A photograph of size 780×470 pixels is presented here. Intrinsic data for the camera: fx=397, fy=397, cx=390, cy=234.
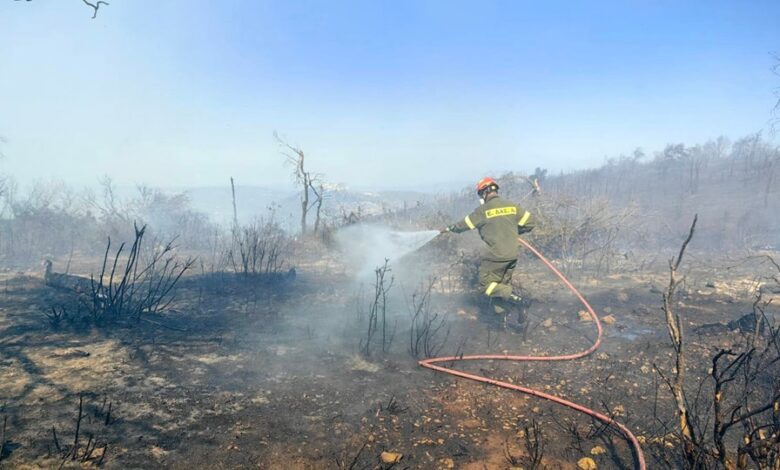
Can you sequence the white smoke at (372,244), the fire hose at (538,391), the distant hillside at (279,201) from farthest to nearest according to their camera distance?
1. the distant hillside at (279,201)
2. the white smoke at (372,244)
3. the fire hose at (538,391)

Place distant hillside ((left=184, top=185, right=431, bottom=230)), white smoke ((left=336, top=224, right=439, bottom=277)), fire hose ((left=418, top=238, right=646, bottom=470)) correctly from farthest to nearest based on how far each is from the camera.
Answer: distant hillside ((left=184, top=185, right=431, bottom=230)), white smoke ((left=336, top=224, right=439, bottom=277)), fire hose ((left=418, top=238, right=646, bottom=470))

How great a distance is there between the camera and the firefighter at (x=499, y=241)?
5832mm

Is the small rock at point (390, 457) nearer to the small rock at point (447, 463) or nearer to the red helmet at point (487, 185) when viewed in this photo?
the small rock at point (447, 463)

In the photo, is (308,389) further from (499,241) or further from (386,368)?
(499,241)

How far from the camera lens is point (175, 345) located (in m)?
4.78

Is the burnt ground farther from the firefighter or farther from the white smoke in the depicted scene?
the white smoke

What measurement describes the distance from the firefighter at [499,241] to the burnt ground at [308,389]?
51 cm

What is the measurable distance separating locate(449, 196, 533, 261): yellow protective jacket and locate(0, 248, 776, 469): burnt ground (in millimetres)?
1129

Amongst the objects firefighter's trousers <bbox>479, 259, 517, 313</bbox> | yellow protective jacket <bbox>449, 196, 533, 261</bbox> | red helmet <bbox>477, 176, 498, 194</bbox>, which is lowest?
firefighter's trousers <bbox>479, 259, 517, 313</bbox>

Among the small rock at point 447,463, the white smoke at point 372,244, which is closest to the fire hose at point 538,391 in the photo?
the small rock at point 447,463

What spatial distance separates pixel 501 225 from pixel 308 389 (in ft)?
11.6

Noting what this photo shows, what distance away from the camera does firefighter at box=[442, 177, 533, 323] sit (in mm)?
5832

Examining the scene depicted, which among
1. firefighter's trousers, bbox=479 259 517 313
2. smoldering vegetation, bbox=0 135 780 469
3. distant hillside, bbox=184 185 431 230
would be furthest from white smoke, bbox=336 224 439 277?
distant hillside, bbox=184 185 431 230

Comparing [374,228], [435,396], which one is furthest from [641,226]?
[435,396]
